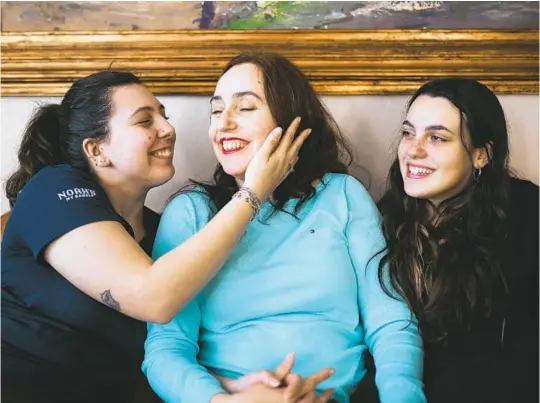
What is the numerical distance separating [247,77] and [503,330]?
81cm

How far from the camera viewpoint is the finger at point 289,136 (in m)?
1.37

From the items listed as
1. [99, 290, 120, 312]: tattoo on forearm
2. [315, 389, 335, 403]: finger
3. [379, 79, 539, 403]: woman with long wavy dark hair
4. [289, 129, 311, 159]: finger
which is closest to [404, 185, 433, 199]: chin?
[379, 79, 539, 403]: woman with long wavy dark hair

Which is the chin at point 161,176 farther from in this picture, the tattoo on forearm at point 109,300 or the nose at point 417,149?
the nose at point 417,149

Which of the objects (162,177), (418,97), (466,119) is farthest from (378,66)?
(162,177)

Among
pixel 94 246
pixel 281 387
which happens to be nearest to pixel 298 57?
pixel 94 246

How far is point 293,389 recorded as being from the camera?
113 centimetres

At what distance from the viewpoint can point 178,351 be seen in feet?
4.11

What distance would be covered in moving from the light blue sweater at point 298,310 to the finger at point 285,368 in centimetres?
Result: 10

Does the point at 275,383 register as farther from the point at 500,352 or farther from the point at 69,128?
the point at 69,128

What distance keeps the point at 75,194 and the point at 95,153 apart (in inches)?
9.3

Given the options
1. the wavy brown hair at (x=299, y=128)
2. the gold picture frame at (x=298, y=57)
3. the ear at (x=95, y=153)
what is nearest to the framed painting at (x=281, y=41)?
the gold picture frame at (x=298, y=57)

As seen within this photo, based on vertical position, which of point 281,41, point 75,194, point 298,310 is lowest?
point 298,310

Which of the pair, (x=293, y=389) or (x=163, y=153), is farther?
(x=163, y=153)

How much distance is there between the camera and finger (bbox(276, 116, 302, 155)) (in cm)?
137
